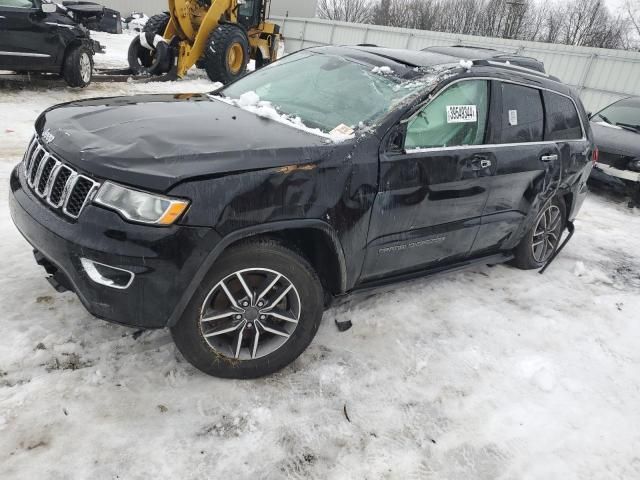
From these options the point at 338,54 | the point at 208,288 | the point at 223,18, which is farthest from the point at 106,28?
the point at 208,288

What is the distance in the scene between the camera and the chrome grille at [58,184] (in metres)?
2.26

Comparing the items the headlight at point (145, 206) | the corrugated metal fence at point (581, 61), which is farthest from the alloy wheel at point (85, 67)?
the corrugated metal fence at point (581, 61)

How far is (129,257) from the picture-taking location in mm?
2176

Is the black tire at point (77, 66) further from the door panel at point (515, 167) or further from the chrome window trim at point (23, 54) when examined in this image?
the door panel at point (515, 167)

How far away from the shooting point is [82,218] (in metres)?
2.22

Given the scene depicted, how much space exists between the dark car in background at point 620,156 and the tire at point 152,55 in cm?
851

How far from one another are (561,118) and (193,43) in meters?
8.91

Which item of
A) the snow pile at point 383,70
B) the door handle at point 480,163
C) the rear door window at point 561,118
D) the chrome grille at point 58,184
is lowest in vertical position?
the chrome grille at point 58,184

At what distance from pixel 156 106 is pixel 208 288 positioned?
133cm

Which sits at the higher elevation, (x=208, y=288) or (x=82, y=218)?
(x=82, y=218)

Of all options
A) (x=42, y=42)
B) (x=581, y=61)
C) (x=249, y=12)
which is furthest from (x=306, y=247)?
(x=581, y=61)

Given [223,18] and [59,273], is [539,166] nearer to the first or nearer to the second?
[59,273]

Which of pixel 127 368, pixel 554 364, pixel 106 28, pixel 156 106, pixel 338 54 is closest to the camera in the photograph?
pixel 127 368

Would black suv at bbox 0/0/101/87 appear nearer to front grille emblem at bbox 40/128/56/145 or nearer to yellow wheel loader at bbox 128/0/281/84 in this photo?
yellow wheel loader at bbox 128/0/281/84
